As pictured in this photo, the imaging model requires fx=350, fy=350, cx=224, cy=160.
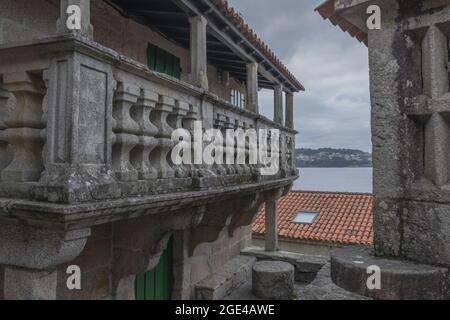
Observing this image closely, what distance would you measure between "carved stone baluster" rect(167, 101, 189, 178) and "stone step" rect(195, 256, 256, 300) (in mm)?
3767

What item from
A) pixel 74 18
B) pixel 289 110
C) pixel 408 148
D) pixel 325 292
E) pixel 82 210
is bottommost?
pixel 325 292

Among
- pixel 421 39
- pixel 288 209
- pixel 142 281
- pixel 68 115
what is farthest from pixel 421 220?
pixel 288 209

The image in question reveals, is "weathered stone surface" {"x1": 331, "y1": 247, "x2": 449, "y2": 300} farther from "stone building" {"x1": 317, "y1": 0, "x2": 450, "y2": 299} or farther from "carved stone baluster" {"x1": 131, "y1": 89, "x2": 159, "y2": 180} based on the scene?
"carved stone baluster" {"x1": 131, "y1": 89, "x2": 159, "y2": 180}

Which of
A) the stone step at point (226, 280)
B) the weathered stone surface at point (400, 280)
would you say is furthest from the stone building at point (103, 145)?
the weathered stone surface at point (400, 280)

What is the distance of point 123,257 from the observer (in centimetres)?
433

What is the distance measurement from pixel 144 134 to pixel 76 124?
0.81 m

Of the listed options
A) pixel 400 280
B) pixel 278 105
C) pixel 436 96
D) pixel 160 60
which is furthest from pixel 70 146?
pixel 278 105

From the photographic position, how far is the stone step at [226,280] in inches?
266

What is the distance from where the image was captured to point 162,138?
3.36 metres

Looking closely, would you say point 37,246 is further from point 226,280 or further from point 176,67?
point 226,280

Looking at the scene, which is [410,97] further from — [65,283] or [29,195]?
[65,283]

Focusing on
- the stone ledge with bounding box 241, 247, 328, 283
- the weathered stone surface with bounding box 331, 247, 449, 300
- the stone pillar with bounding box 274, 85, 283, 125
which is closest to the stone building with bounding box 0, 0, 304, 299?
the weathered stone surface with bounding box 331, 247, 449, 300

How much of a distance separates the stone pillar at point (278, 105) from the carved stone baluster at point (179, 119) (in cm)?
485

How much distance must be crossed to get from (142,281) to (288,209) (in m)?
10.5
